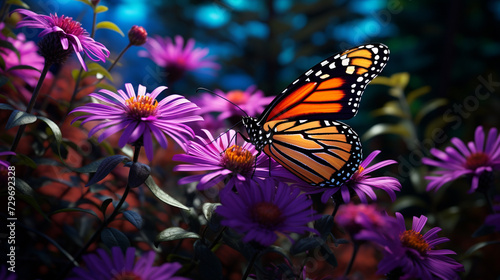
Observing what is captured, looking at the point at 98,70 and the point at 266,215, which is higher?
the point at 98,70

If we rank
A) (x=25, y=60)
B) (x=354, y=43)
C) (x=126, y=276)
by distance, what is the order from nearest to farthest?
(x=126, y=276) → (x=25, y=60) → (x=354, y=43)

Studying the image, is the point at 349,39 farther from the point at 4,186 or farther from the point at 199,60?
the point at 4,186

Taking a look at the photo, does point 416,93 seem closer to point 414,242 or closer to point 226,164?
point 414,242

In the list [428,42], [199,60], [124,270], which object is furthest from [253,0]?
[124,270]

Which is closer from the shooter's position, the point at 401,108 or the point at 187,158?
the point at 187,158

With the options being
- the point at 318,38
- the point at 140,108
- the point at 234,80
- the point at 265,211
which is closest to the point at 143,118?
the point at 140,108

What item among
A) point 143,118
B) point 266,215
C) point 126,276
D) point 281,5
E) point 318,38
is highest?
point 281,5

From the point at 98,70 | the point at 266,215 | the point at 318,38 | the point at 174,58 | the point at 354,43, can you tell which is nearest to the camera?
the point at 266,215

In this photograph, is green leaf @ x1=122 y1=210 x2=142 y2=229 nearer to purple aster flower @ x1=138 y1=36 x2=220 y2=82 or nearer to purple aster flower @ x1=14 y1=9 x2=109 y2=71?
purple aster flower @ x1=14 y1=9 x2=109 y2=71
